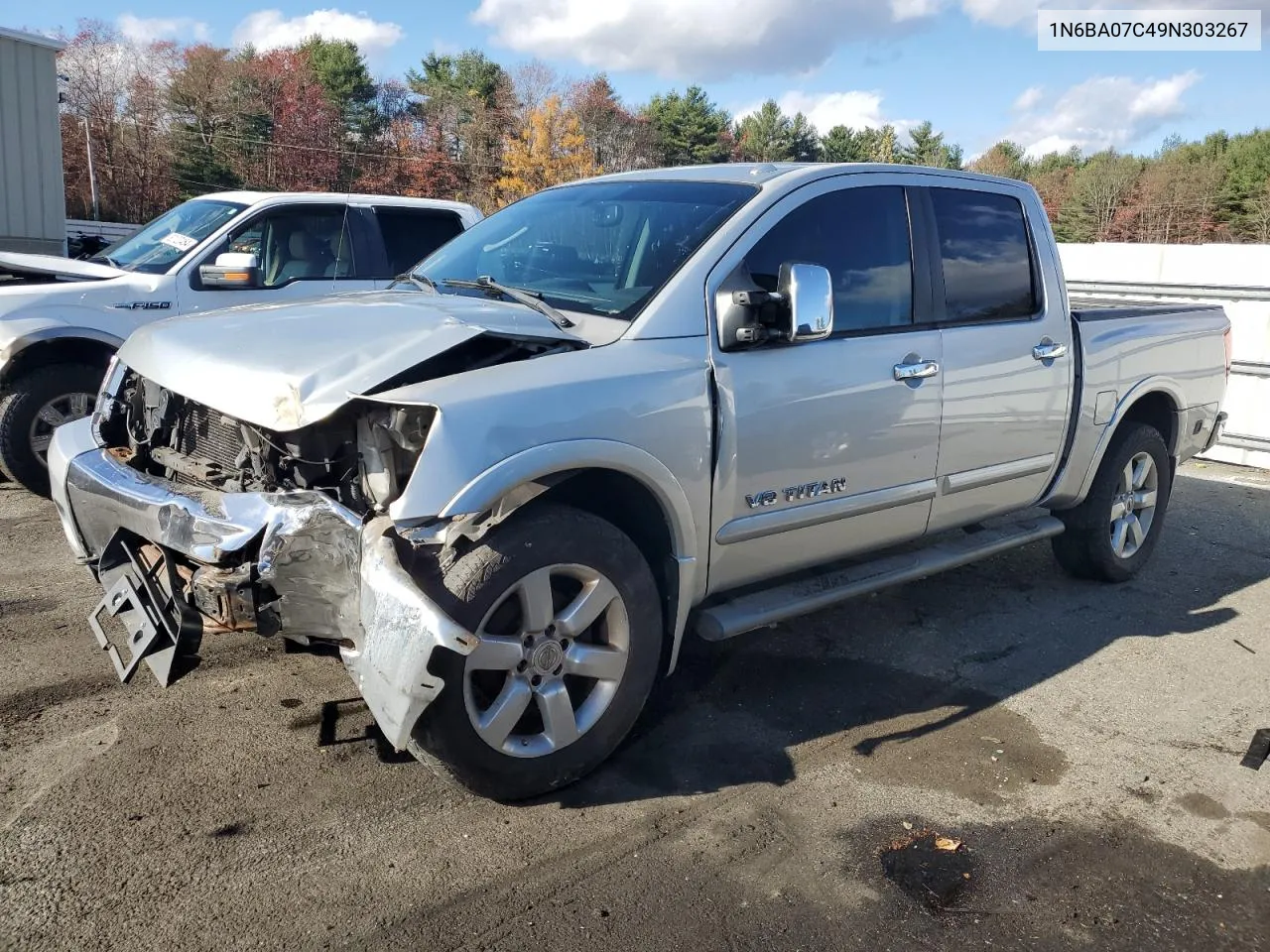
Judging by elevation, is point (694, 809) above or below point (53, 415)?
below

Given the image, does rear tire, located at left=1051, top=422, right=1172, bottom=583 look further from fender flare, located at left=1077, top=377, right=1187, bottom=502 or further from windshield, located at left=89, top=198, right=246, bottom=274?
windshield, located at left=89, top=198, right=246, bottom=274

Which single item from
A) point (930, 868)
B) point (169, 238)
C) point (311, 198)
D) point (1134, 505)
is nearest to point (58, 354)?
point (169, 238)

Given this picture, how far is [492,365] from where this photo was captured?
309 cm

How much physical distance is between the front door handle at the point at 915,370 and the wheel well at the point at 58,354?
4852 millimetres

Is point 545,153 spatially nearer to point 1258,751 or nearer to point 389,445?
point 1258,751

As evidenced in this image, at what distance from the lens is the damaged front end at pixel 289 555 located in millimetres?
2775

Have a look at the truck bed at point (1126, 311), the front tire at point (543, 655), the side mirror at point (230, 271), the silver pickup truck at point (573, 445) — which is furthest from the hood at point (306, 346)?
the truck bed at point (1126, 311)

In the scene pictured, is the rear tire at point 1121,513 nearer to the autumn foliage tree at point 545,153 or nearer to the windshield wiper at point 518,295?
the windshield wiper at point 518,295

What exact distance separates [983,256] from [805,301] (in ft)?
5.29

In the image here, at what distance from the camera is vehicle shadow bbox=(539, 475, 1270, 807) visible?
3.58m

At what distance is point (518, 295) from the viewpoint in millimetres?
3705

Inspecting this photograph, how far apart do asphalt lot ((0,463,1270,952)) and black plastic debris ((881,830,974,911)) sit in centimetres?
3

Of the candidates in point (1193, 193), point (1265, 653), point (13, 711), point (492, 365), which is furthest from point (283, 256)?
point (1193, 193)

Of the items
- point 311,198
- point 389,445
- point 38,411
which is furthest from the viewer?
point 311,198
